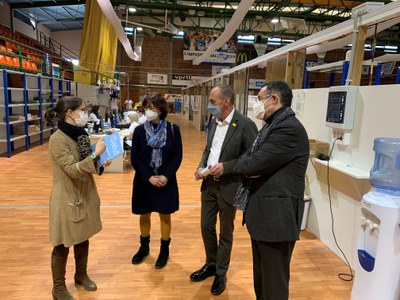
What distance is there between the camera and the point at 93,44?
13633 mm

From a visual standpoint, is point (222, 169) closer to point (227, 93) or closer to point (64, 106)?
point (227, 93)

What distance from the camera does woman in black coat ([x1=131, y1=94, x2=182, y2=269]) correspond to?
250 centimetres

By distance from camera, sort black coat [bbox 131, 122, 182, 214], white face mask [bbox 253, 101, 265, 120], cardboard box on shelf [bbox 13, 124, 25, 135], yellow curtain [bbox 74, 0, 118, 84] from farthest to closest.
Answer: yellow curtain [bbox 74, 0, 118, 84]
cardboard box on shelf [bbox 13, 124, 25, 135]
black coat [bbox 131, 122, 182, 214]
white face mask [bbox 253, 101, 265, 120]

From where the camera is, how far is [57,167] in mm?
1962

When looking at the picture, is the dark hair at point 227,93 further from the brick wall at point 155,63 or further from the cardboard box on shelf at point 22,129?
the brick wall at point 155,63

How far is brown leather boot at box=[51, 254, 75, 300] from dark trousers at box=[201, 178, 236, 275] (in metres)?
1.08

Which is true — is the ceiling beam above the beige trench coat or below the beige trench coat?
above

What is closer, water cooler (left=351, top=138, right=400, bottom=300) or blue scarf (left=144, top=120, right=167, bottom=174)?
water cooler (left=351, top=138, right=400, bottom=300)

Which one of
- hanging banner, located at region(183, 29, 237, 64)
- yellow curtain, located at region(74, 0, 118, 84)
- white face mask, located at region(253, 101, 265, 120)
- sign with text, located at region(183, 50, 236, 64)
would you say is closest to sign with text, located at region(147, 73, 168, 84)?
hanging banner, located at region(183, 29, 237, 64)

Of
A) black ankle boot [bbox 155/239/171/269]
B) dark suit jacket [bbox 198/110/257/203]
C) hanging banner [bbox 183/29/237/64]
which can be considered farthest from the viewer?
hanging banner [bbox 183/29/237/64]

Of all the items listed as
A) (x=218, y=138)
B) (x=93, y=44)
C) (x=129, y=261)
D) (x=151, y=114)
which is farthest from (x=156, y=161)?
(x=93, y=44)

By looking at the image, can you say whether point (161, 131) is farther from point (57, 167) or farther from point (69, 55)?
point (69, 55)

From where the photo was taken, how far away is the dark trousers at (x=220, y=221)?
2.28m

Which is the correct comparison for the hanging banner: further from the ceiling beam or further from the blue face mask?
the blue face mask
